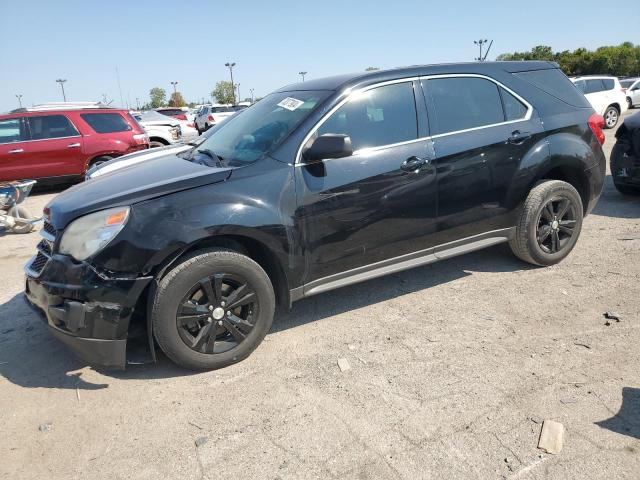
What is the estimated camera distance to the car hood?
291 cm

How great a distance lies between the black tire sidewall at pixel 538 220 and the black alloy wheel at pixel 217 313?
103 inches

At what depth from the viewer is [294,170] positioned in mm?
3219

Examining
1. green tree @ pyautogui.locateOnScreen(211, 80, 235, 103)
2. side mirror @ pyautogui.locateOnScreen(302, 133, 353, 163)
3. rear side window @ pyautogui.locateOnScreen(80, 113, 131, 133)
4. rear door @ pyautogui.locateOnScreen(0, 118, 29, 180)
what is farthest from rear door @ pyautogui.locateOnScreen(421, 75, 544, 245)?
green tree @ pyautogui.locateOnScreen(211, 80, 235, 103)

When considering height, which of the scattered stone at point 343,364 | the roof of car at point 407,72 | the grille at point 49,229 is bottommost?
the scattered stone at point 343,364

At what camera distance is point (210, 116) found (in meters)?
23.2

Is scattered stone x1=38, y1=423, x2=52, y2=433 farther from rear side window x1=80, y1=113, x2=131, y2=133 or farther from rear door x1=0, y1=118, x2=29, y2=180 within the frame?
rear side window x1=80, y1=113, x2=131, y2=133

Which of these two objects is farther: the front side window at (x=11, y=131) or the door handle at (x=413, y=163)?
the front side window at (x=11, y=131)

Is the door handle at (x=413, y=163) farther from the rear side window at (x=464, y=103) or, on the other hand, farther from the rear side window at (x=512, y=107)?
the rear side window at (x=512, y=107)

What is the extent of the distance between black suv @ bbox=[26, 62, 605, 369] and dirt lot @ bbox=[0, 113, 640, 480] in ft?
1.04

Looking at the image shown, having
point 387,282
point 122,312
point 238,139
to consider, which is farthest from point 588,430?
point 238,139

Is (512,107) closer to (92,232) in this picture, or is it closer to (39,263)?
(92,232)

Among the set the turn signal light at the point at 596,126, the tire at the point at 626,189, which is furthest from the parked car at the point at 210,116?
the turn signal light at the point at 596,126

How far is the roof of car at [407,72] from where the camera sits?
363 centimetres

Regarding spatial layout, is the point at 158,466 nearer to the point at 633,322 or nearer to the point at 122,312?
the point at 122,312
